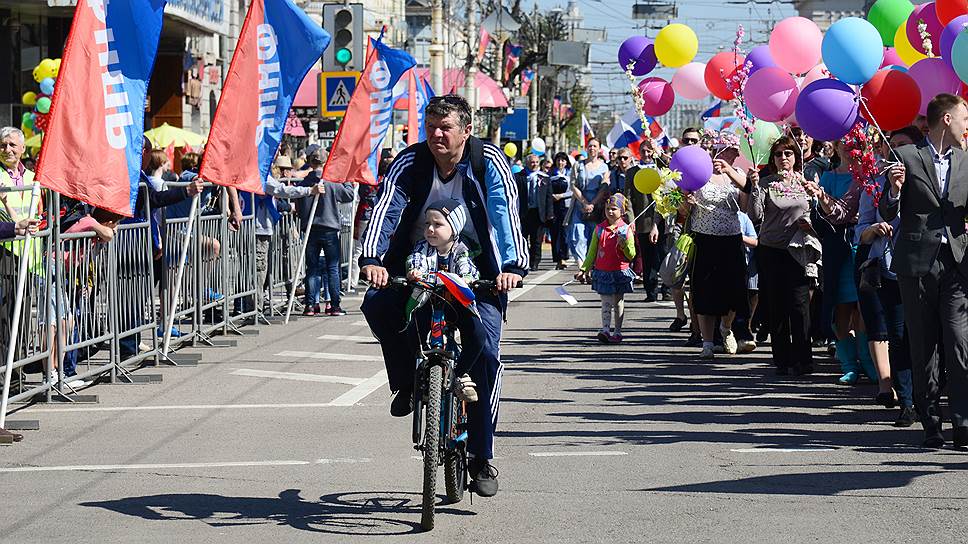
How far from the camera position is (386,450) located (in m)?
8.91

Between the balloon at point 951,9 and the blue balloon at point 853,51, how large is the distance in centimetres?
102

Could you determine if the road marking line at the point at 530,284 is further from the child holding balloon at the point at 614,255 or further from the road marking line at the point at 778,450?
the road marking line at the point at 778,450

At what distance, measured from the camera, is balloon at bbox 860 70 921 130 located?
995cm

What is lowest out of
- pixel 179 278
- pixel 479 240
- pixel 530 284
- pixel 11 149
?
pixel 530 284

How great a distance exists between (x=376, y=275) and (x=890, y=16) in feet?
21.6

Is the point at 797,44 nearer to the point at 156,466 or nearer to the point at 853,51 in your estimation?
the point at 853,51

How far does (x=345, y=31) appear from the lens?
2166 centimetres

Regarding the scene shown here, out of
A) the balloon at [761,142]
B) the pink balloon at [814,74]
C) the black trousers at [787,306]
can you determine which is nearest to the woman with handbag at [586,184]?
the balloon at [761,142]

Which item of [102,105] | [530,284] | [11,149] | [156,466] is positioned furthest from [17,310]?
[530,284]

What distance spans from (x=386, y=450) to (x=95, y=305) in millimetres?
3971

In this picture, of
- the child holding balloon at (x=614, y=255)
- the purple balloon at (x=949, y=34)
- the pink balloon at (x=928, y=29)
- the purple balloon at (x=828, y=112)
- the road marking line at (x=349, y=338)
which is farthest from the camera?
the road marking line at (x=349, y=338)

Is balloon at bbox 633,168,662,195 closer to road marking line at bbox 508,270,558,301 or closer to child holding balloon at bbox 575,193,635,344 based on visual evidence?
child holding balloon at bbox 575,193,635,344

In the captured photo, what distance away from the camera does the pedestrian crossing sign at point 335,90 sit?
75.4ft

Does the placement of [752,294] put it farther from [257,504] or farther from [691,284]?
[257,504]
